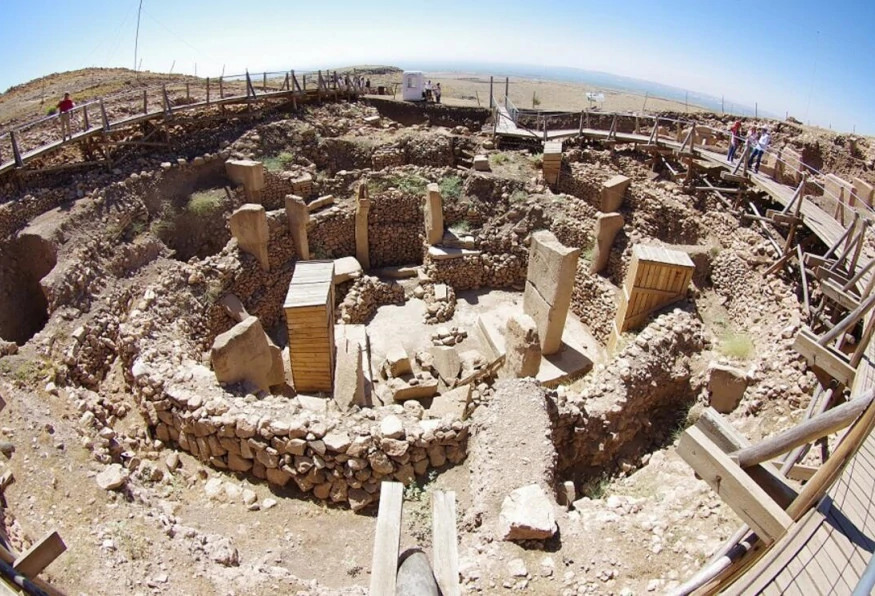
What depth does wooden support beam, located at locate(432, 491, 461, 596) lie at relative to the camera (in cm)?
276

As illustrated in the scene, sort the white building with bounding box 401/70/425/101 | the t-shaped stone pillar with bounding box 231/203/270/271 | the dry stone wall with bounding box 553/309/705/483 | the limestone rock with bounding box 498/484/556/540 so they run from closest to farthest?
the limestone rock with bounding box 498/484/556/540 → the dry stone wall with bounding box 553/309/705/483 → the t-shaped stone pillar with bounding box 231/203/270/271 → the white building with bounding box 401/70/425/101

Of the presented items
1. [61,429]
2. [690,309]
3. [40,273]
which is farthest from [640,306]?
[40,273]

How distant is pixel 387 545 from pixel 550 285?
27.1 feet

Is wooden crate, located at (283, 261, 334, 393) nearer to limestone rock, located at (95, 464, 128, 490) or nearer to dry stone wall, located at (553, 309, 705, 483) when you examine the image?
limestone rock, located at (95, 464, 128, 490)

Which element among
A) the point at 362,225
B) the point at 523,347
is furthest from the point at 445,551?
the point at 362,225

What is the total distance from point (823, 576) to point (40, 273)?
484 inches

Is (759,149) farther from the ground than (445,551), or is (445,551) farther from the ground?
(759,149)

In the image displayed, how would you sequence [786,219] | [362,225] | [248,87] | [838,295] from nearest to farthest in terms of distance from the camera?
[838,295]
[786,219]
[362,225]
[248,87]

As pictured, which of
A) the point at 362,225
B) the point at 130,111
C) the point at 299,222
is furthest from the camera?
the point at 130,111

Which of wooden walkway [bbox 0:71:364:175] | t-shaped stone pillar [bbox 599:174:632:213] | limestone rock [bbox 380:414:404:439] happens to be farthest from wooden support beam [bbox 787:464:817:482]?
wooden walkway [bbox 0:71:364:175]

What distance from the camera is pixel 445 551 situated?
2818 millimetres

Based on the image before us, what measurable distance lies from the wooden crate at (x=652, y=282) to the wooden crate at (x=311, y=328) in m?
5.90

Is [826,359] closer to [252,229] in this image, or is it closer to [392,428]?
[392,428]

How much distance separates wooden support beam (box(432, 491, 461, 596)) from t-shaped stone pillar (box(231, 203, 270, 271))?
10.0 meters
